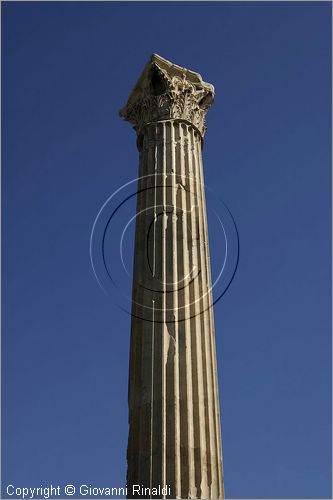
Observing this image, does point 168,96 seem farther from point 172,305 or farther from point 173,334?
point 173,334

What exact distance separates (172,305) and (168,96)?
386 inches

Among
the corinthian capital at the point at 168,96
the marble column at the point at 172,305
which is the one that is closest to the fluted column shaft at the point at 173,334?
the marble column at the point at 172,305

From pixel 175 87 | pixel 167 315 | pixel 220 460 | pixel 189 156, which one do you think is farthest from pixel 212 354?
pixel 175 87

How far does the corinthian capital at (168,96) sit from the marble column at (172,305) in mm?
42

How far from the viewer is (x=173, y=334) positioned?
67.4ft

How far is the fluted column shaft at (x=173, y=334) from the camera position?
18.3 metres

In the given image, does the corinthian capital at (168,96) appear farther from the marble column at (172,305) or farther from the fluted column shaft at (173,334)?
the fluted column shaft at (173,334)

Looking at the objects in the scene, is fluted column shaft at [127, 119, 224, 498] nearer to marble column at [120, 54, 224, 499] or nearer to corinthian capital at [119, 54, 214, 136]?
marble column at [120, 54, 224, 499]

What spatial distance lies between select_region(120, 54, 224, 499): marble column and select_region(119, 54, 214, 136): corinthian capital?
0.14 ft

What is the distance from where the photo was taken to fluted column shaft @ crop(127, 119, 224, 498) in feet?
60.0

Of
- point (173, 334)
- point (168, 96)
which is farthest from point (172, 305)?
point (168, 96)

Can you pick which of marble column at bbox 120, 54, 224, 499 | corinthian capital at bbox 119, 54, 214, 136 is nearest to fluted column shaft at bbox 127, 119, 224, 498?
marble column at bbox 120, 54, 224, 499

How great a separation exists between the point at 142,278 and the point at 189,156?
5.67 m

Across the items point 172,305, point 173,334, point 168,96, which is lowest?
point 173,334
